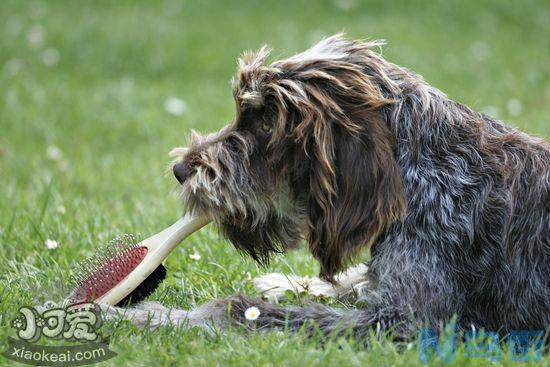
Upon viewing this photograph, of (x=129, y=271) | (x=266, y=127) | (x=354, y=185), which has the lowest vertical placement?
(x=129, y=271)

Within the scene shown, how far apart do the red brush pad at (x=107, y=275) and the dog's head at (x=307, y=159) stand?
0.44 m

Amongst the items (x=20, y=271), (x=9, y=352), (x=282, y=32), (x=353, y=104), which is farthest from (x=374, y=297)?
(x=282, y=32)

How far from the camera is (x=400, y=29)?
14.0 metres

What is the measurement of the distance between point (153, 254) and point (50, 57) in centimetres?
857

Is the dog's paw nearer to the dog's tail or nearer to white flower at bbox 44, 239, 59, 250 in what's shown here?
the dog's tail

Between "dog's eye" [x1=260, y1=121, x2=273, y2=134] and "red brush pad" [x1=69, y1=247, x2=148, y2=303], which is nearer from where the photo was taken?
"dog's eye" [x1=260, y1=121, x2=273, y2=134]

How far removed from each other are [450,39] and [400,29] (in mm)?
785

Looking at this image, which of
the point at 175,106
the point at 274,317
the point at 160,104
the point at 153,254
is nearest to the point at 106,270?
the point at 153,254

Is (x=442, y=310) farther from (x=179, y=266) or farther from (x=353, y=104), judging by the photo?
(x=179, y=266)

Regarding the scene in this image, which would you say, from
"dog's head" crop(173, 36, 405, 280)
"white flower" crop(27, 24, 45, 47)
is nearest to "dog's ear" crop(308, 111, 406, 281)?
"dog's head" crop(173, 36, 405, 280)

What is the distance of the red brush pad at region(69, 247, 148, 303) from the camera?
15.1ft

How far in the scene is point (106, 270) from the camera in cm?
468

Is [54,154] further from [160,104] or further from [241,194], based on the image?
[241,194]

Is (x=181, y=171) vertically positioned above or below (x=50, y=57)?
above
